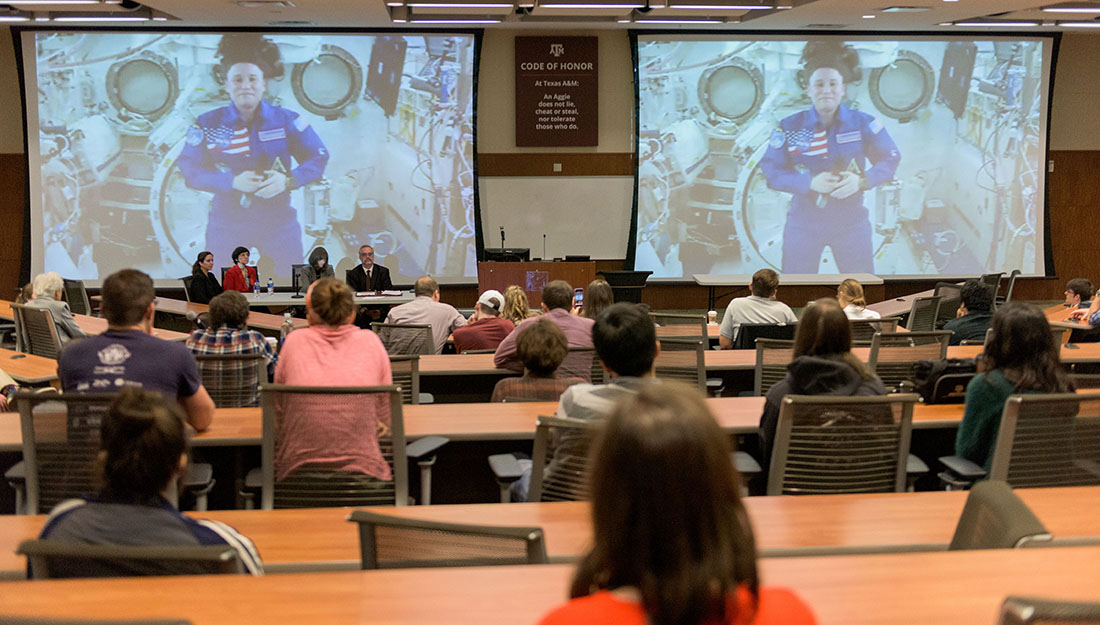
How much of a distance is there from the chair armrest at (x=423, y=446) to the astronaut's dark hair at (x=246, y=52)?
949cm

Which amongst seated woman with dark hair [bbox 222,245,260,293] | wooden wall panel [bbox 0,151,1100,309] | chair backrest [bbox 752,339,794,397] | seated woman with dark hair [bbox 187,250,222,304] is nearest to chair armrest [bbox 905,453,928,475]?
chair backrest [bbox 752,339,794,397]

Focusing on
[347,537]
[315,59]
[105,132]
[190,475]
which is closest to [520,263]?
[315,59]

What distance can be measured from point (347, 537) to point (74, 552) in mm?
820

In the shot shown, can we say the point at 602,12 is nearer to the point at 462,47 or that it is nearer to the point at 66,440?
the point at 462,47

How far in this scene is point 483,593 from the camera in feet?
6.32

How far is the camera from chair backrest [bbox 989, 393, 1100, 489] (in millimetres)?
2975

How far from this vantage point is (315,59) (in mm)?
11859

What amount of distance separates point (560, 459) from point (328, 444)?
82 cm

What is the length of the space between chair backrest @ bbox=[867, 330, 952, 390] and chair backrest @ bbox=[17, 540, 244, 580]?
4.07 meters

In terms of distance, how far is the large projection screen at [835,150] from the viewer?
1245cm

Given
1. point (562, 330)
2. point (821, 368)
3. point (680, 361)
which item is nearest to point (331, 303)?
A: point (562, 330)

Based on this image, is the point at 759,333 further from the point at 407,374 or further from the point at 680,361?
the point at 407,374

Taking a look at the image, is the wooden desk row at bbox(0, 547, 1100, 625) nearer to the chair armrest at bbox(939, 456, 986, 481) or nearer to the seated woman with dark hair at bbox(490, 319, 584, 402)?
the chair armrest at bbox(939, 456, 986, 481)

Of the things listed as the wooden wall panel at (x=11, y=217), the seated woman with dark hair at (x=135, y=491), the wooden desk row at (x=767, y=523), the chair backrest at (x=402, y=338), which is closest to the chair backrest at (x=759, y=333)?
the chair backrest at (x=402, y=338)
